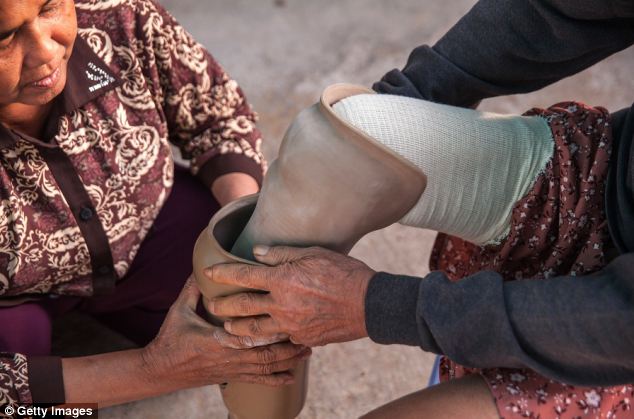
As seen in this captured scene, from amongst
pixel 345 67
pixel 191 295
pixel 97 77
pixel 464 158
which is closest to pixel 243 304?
pixel 191 295

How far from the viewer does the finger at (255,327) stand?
1.08 meters

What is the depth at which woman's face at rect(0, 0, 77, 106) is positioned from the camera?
1.01m

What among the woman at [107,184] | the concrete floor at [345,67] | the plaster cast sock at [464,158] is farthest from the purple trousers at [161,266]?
the plaster cast sock at [464,158]

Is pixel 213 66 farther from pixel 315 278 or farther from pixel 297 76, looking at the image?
pixel 297 76

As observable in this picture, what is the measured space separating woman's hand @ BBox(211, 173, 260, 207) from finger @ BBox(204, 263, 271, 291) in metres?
0.40

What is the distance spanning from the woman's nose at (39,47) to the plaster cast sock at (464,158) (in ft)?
1.26

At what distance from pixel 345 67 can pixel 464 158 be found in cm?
137

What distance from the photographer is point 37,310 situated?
53.4 inches

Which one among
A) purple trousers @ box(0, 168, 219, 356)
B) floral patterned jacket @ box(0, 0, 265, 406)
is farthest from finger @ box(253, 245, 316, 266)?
purple trousers @ box(0, 168, 219, 356)

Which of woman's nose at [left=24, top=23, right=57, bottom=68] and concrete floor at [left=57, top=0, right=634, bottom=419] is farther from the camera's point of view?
concrete floor at [left=57, top=0, right=634, bottom=419]

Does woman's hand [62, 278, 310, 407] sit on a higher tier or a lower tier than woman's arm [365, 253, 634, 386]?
lower

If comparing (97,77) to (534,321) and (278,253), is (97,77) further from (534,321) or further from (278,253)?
(534,321)

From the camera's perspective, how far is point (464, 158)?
1.11 m

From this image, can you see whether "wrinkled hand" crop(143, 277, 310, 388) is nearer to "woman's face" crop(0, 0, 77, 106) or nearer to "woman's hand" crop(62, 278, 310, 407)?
"woman's hand" crop(62, 278, 310, 407)
